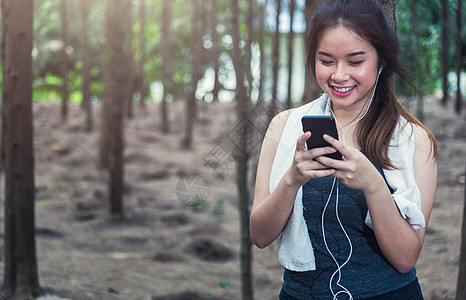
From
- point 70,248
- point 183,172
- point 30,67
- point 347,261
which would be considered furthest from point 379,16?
point 183,172

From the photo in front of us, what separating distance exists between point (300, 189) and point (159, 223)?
6.89 meters

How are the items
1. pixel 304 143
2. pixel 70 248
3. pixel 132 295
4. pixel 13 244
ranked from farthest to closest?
pixel 70 248, pixel 132 295, pixel 13 244, pixel 304 143

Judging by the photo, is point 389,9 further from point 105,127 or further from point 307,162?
point 105,127

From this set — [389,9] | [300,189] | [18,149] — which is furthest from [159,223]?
[300,189]

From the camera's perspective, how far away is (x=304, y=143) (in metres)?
1.32

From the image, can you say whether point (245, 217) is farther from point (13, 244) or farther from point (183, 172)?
point (183, 172)

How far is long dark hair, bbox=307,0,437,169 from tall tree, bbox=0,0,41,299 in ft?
9.92

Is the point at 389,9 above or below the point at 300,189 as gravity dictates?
above

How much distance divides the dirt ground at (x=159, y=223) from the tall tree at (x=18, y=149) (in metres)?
0.41

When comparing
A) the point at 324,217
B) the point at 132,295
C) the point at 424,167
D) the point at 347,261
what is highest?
the point at 424,167

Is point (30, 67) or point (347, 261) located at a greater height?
point (30, 67)

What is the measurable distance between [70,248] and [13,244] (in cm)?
249

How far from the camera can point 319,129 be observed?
1322mm

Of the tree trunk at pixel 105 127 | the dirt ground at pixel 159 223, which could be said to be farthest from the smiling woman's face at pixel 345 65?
the tree trunk at pixel 105 127
